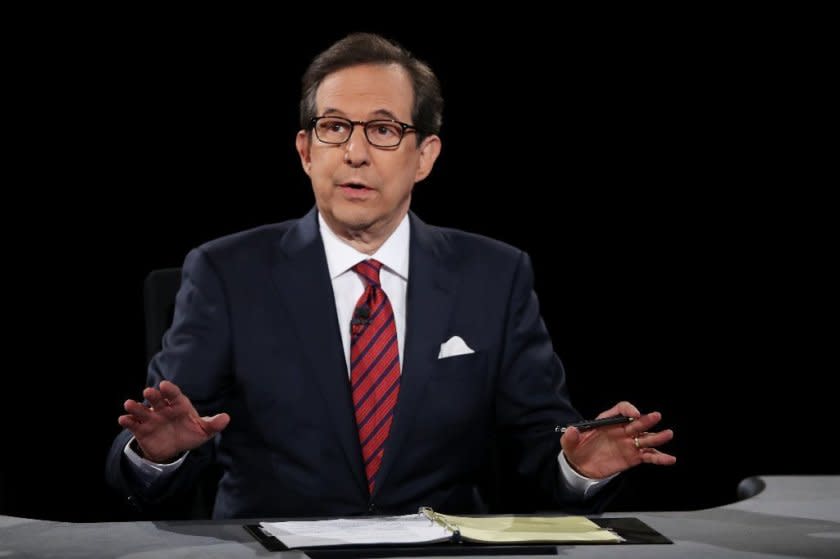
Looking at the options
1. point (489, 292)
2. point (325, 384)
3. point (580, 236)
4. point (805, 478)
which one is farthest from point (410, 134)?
point (805, 478)

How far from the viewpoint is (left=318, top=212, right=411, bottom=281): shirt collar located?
252cm

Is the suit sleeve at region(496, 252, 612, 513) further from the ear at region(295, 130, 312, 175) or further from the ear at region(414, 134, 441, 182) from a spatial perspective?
the ear at region(295, 130, 312, 175)

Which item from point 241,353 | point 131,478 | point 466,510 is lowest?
point 466,510

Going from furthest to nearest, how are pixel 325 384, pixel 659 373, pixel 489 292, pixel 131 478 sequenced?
pixel 659 373
pixel 489 292
pixel 325 384
pixel 131 478

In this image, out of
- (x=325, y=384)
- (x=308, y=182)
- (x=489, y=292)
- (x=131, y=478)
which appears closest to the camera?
(x=131, y=478)

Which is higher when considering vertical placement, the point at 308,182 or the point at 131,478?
the point at 308,182

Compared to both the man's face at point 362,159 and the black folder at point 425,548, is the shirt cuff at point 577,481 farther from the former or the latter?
the man's face at point 362,159

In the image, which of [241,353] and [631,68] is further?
[631,68]

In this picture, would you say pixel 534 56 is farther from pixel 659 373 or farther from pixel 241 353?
pixel 241 353

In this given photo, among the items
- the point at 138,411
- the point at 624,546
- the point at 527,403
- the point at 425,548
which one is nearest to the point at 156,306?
the point at 138,411

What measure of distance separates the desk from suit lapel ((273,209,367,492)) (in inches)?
18.1

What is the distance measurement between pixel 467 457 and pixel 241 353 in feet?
1.65

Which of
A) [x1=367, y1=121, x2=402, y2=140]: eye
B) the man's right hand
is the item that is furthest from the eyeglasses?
the man's right hand

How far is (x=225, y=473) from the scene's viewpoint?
8.14 ft
